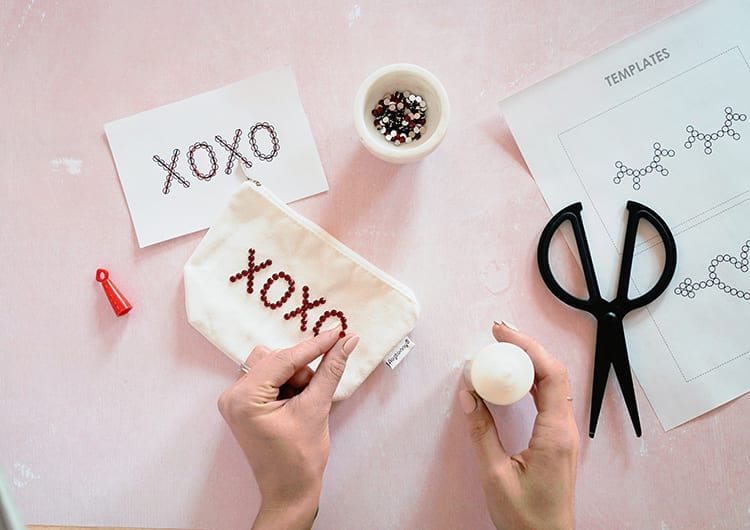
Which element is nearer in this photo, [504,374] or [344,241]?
[504,374]

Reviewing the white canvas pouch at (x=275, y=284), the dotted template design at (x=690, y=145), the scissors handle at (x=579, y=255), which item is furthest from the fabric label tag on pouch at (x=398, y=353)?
the dotted template design at (x=690, y=145)

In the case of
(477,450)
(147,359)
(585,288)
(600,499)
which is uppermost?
(147,359)

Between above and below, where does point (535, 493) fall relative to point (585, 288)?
below

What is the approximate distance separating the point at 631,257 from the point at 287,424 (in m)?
0.40

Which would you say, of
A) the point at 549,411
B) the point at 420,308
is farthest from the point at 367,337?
the point at 549,411

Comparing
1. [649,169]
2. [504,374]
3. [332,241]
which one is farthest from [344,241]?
[649,169]

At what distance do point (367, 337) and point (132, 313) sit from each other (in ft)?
0.88

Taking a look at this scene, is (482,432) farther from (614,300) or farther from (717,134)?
(717,134)

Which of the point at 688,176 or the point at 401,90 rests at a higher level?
the point at 401,90

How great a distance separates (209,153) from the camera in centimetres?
70

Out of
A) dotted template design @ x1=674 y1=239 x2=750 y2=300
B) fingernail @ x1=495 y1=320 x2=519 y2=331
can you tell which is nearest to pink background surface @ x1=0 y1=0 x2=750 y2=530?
fingernail @ x1=495 y1=320 x2=519 y2=331

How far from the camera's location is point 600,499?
26.6 inches

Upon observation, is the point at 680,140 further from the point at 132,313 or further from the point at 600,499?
the point at 132,313

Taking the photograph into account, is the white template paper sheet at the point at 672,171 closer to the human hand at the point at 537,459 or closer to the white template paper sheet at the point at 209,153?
the human hand at the point at 537,459
